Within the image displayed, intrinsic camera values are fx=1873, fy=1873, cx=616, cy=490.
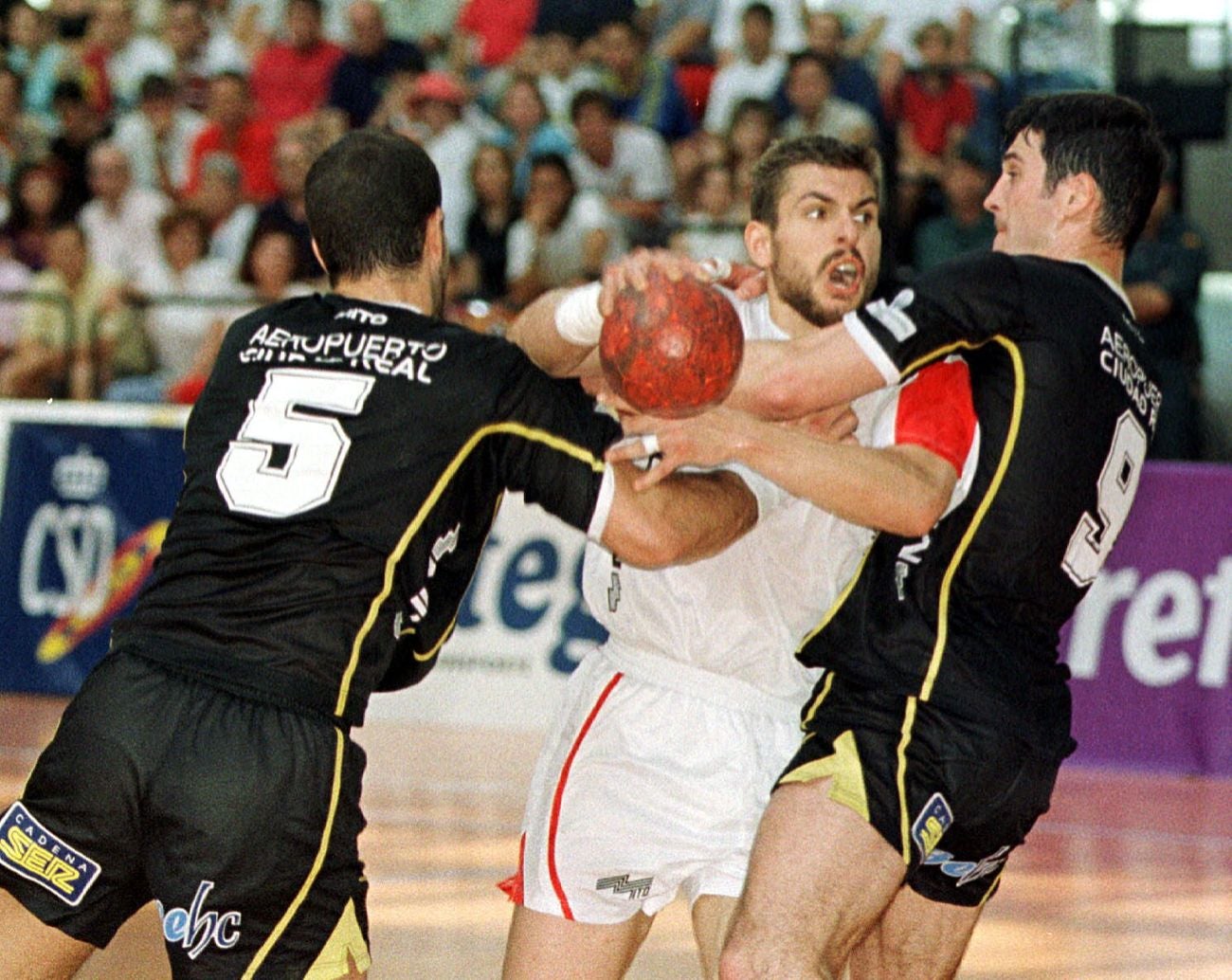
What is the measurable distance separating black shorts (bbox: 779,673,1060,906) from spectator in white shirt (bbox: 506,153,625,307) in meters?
8.04

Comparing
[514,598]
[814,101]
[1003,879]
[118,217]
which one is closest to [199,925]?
[1003,879]

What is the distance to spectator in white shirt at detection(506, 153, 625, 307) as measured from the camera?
1212 cm

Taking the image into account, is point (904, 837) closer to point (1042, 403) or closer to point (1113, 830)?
point (1042, 403)

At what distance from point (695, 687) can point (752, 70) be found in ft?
29.9

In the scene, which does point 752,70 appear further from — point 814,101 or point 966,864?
point 966,864

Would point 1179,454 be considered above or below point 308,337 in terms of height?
below

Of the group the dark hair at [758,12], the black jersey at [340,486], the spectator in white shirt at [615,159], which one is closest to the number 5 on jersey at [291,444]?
the black jersey at [340,486]

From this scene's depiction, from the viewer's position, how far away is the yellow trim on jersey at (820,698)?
4371 millimetres

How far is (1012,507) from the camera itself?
13.8 feet

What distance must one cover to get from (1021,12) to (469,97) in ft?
13.3

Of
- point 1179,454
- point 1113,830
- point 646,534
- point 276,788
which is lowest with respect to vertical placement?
point 1113,830

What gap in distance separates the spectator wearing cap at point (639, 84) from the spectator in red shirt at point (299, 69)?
7.11ft

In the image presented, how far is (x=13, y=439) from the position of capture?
12188mm

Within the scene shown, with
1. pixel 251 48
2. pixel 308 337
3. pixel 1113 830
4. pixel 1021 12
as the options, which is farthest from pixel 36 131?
pixel 308 337
